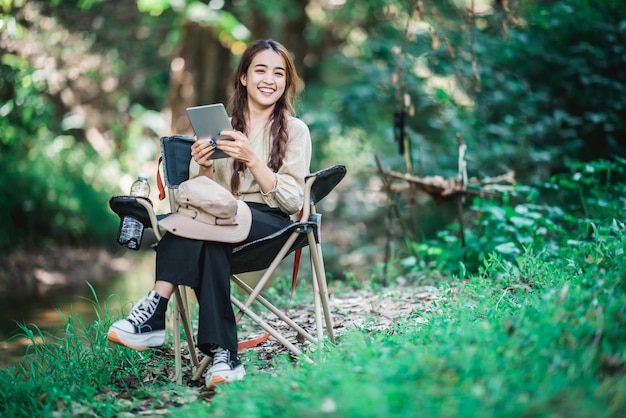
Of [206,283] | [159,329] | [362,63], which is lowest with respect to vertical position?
[159,329]

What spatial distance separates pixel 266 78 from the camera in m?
3.24

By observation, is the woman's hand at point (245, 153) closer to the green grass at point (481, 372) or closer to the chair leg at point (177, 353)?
the chair leg at point (177, 353)

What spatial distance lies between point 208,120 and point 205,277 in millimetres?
684

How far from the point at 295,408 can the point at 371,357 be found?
431 mm

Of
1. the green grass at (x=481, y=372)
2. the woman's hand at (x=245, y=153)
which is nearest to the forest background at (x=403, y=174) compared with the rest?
the green grass at (x=481, y=372)

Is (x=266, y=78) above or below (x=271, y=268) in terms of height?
above

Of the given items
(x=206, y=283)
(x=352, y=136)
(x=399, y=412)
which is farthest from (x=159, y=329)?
(x=352, y=136)

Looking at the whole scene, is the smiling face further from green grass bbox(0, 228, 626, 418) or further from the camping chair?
green grass bbox(0, 228, 626, 418)

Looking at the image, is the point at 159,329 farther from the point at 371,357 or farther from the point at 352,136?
the point at 352,136

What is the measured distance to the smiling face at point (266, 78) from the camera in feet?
10.6

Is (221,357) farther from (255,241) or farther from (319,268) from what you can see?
(319,268)

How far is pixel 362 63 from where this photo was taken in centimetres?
864

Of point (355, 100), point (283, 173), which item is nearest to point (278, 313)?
point (283, 173)

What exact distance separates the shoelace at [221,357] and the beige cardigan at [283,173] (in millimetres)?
711
